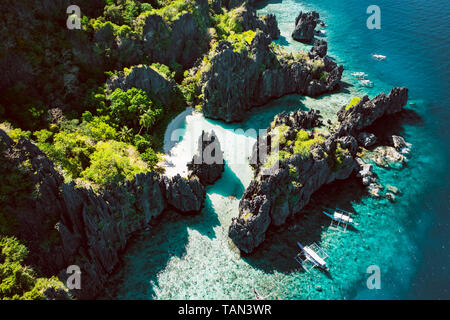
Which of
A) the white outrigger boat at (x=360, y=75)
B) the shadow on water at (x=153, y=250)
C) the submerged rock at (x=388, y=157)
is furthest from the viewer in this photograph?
the white outrigger boat at (x=360, y=75)

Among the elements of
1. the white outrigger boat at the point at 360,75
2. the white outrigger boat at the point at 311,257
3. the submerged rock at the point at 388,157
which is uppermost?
the white outrigger boat at the point at 360,75

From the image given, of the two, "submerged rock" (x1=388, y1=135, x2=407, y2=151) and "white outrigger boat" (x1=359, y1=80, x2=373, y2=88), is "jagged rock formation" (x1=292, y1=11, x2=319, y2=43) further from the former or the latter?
"submerged rock" (x1=388, y1=135, x2=407, y2=151)

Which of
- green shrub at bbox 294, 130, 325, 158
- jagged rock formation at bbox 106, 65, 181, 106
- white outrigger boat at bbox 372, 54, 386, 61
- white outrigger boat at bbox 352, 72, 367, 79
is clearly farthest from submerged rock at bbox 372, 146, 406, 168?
jagged rock formation at bbox 106, 65, 181, 106

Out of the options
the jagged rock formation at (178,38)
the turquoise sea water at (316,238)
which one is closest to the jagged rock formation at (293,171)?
the turquoise sea water at (316,238)

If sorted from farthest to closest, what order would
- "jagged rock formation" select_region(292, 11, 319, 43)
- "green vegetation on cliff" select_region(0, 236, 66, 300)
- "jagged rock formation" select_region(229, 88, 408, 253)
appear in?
"jagged rock formation" select_region(292, 11, 319, 43) < "jagged rock formation" select_region(229, 88, 408, 253) < "green vegetation on cliff" select_region(0, 236, 66, 300)

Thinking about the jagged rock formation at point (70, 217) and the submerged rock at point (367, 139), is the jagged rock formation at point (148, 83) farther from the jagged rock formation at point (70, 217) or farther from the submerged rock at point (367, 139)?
the submerged rock at point (367, 139)

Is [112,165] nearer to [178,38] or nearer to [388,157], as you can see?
[178,38]

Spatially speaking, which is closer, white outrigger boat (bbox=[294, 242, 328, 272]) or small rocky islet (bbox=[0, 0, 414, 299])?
small rocky islet (bbox=[0, 0, 414, 299])
